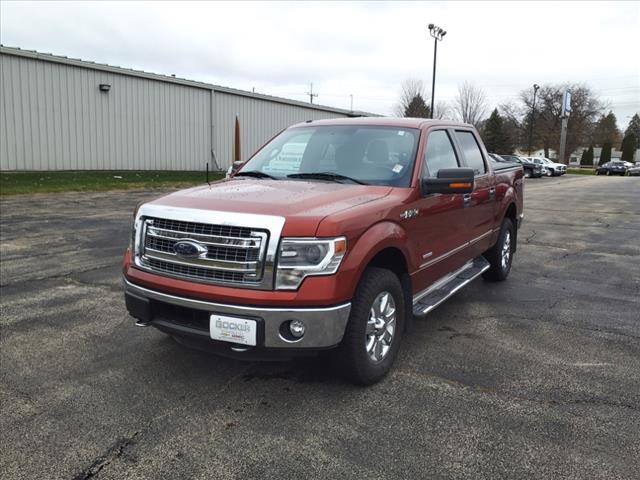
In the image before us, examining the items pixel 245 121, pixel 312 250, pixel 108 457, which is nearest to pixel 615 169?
pixel 245 121

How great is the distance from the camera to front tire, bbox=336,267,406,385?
337cm

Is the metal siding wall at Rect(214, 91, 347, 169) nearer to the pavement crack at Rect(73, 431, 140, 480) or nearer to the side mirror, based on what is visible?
the side mirror

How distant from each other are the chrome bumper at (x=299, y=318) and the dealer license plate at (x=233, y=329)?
35mm

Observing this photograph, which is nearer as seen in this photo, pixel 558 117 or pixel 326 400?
pixel 326 400

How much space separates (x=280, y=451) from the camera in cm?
285

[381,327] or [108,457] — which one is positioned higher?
[381,327]

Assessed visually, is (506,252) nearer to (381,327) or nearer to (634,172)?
(381,327)

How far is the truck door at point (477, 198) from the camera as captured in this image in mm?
5248

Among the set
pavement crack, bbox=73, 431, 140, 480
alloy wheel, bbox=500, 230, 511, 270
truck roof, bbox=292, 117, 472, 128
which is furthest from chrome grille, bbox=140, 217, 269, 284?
alloy wheel, bbox=500, 230, 511, 270

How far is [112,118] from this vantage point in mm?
23344

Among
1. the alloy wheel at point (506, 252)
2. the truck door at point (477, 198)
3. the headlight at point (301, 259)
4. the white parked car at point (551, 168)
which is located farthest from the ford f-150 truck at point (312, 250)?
the white parked car at point (551, 168)

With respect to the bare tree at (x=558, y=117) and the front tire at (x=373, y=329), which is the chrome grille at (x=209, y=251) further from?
the bare tree at (x=558, y=117)

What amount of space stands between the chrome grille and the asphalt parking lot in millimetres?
805

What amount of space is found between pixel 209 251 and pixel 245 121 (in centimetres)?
2843
